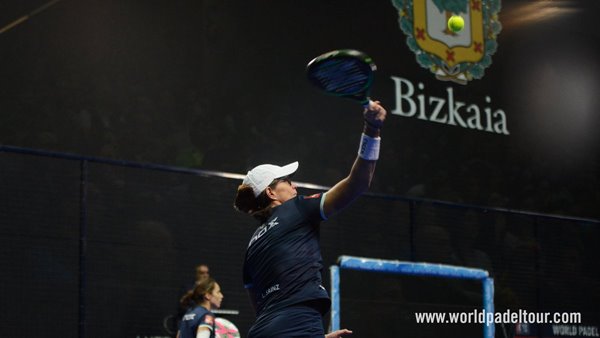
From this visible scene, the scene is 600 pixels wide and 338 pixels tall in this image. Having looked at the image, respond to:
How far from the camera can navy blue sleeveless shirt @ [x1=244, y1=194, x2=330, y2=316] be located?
12.3 ft

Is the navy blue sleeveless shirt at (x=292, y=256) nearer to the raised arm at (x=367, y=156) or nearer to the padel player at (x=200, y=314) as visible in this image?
the raised arm at (x=367, y=156)

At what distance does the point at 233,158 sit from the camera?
31.5ft

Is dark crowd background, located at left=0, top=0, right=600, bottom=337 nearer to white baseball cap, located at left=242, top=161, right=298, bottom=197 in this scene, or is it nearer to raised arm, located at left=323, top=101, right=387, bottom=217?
white baseball cap, located at left=242, top=161, right=298, bottom=197

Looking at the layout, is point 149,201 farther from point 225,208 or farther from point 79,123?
point 79,123

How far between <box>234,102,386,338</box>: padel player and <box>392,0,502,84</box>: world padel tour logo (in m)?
7.57

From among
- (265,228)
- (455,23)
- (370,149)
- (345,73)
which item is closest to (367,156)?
(370,149)

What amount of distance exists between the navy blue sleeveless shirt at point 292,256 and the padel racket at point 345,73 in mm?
413

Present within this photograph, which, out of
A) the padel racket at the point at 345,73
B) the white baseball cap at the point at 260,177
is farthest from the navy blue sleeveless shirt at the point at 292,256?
the padel racket at the point at 345,73

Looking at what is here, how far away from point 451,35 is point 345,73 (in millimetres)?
8114

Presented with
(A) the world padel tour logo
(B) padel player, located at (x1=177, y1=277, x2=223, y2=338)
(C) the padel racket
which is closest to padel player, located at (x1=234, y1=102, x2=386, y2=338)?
(C) the padel racket

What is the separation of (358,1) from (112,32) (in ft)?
9.84

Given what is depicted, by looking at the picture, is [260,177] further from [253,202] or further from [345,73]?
[345,73]

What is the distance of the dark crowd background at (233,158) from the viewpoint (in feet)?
23.0

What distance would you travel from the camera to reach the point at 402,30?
36.9 feet
